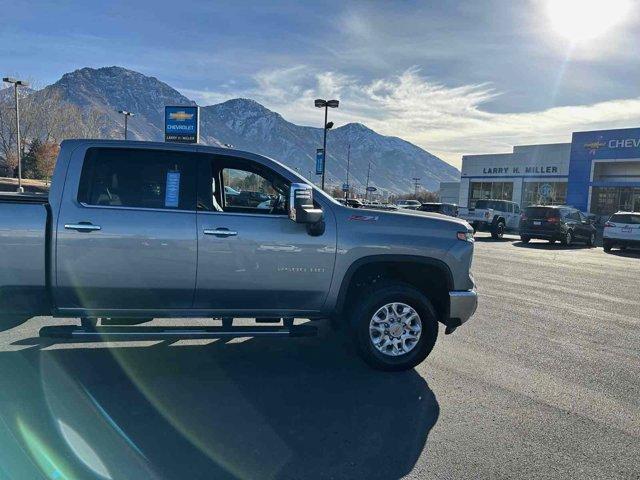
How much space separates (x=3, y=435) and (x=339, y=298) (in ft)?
9.32

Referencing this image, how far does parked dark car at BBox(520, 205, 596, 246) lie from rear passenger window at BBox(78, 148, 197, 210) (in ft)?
60.7

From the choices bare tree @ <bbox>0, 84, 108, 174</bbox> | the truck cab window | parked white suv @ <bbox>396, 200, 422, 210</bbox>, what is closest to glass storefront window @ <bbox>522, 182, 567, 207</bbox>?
parked white suv @ <bbox>396, 200, 422, 210</bbox>

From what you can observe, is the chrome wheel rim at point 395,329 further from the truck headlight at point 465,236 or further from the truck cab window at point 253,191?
the truck cab window at point 253,191

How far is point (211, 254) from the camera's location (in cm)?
457

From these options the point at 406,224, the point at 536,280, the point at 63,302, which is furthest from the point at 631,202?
the point at 63,302

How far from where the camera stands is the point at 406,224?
4977 millimetres

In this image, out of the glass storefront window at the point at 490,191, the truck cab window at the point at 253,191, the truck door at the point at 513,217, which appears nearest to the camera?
the truck cab window at the point at 253,191

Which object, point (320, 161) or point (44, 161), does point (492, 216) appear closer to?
point (320, 161)

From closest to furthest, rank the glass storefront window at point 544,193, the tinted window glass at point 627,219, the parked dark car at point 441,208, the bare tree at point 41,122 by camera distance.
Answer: the tinted window glass at point 627,219 → the parked dark car at point 441,208 → the glass storefront window at point 544,193 → the bare tree at point 41,122

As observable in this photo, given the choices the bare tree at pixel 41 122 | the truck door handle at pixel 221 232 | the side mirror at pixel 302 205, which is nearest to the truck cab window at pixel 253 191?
the side mirror at pixel 302 205

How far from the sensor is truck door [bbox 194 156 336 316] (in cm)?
459

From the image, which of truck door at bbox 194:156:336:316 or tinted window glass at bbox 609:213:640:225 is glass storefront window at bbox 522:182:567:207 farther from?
truck door at bbox 194:156:336:316

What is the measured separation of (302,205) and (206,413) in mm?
1877

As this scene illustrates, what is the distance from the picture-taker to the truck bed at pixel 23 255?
427 cm
